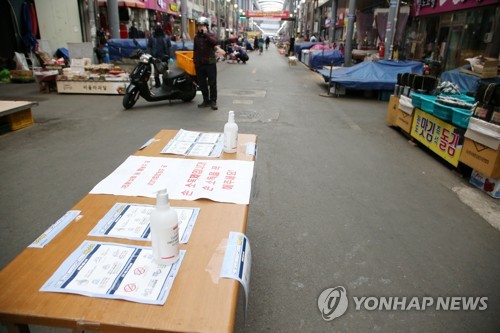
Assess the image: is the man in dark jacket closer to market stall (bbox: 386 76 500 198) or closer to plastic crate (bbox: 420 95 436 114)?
market stall (bbox: 386 76 500 198)

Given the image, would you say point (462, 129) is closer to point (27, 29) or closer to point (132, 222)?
point (132, 222)

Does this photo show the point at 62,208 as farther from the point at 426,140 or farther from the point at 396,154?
the point at 426,140

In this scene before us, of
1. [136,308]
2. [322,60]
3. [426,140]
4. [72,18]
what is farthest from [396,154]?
[72,18]

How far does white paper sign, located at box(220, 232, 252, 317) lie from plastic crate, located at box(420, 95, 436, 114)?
16.9 ft

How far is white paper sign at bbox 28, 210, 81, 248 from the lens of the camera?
1.49 metres

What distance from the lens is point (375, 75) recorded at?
1037 centimetres

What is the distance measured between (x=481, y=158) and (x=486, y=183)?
335mm

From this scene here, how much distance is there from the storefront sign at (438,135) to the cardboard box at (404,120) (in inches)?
6.5

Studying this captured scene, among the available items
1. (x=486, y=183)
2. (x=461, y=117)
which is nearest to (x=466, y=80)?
(x=461, y=117)

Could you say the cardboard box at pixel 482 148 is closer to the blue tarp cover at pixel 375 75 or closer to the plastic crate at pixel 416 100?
the plastic crate at pixel 416 100

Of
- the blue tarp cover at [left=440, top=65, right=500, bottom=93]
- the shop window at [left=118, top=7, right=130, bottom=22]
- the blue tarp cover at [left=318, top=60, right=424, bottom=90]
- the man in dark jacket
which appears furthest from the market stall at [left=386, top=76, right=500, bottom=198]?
the shop window at [left=118, top=7, right=130, bottom=22]

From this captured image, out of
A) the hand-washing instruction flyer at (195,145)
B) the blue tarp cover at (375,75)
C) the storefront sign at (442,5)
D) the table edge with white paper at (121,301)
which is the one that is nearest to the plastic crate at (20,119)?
the hand-washing instruction flyer at (195,145)

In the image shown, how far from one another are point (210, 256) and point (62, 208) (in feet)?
9.43

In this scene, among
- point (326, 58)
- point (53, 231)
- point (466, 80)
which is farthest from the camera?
point (326, 58)
